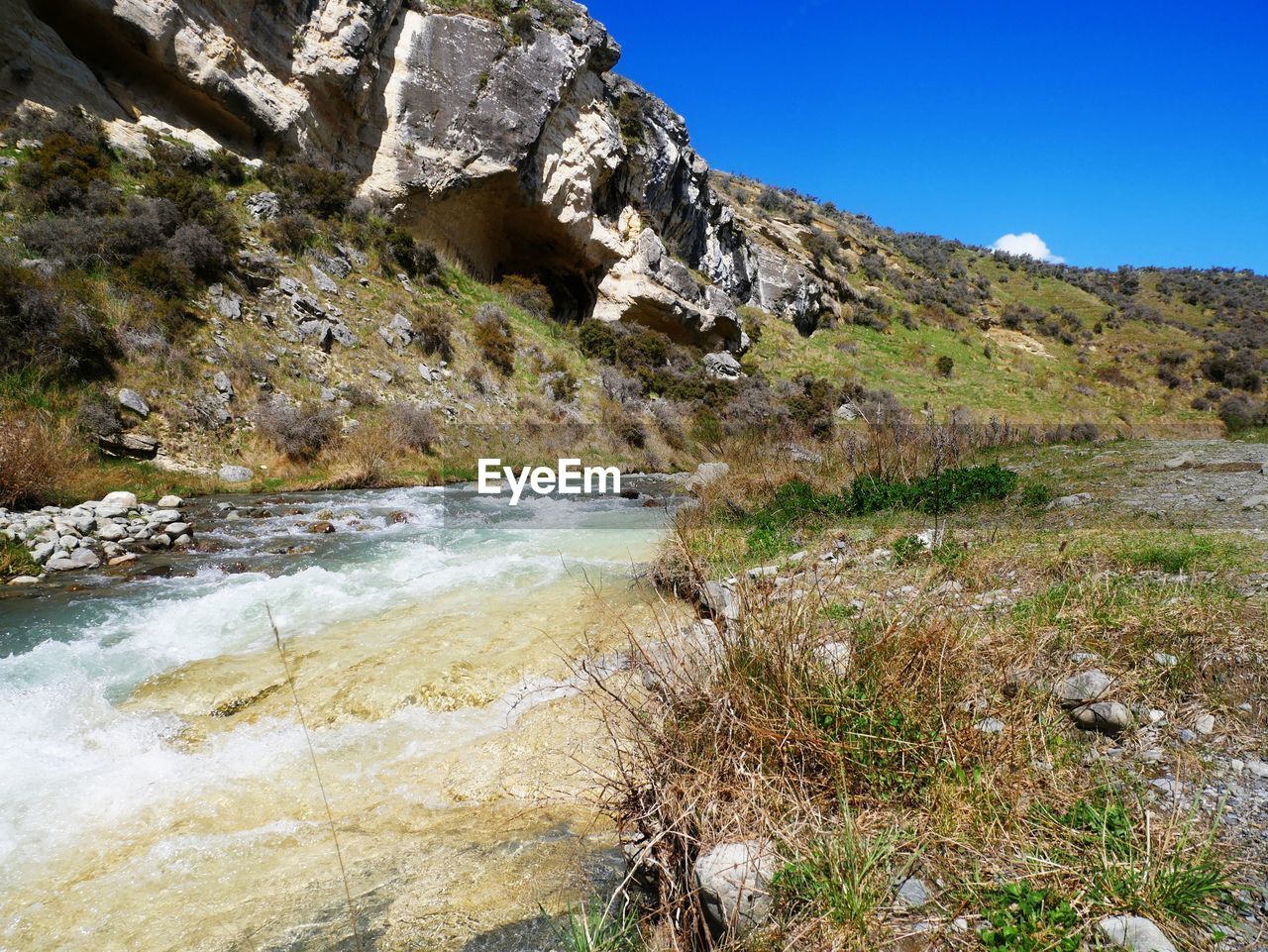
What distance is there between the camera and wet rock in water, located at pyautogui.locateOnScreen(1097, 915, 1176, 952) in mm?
1574

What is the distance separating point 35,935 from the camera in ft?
7.91

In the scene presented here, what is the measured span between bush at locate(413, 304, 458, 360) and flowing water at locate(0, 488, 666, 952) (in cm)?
1332

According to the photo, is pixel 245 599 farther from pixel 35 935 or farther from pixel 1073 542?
pixel 1073 542

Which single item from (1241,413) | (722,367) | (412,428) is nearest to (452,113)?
(412,428)

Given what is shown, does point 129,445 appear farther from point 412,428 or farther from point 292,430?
point 412,428

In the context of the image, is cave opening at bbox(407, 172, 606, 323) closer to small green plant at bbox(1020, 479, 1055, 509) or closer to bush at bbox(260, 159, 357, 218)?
bush at bbox(260, 159, 357, 218)

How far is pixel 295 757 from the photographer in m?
3.73

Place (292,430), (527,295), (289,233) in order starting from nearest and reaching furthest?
(292,430)
(289,233)
(527,295)

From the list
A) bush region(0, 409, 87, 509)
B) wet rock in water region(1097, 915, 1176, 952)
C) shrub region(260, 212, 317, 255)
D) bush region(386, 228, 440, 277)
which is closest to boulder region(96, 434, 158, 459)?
bush region(0, 409, 87, 509)

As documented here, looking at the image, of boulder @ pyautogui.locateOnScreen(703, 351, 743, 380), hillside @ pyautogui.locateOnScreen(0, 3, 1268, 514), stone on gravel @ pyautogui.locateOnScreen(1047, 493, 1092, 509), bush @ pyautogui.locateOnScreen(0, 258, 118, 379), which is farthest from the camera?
boulder @ pyautogui.locateOnScreen(703, 351, 743, 380)

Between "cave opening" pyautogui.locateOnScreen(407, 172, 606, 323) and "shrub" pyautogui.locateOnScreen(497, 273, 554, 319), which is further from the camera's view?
"shrub" pyautogui.locateOnScreen(497, 273, 554, 319)

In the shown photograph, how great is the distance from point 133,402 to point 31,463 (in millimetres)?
3687

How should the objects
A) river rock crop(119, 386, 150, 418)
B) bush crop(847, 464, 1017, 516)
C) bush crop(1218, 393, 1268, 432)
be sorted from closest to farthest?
bush crop(847, 464, 1017, 516) < river rock crop(119, 386, 150, 418) < bush crop(1218, 393, 1268, 432)

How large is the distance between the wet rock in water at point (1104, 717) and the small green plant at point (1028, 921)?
4.14 ft
